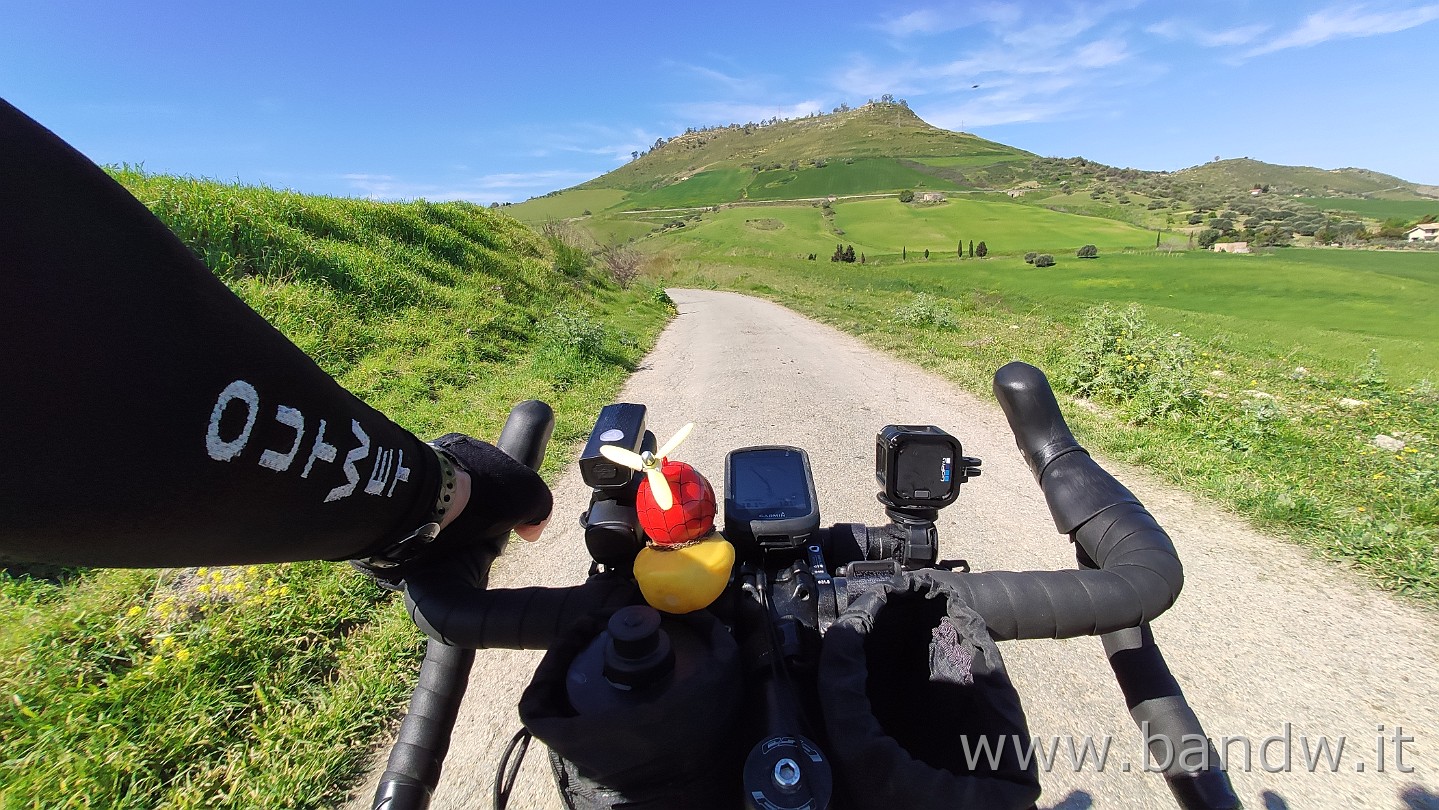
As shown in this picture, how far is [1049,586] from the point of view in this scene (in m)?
1.21

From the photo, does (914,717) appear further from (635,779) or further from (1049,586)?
(635,779)

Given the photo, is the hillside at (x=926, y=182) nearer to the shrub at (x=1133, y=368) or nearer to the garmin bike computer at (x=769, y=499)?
the shrub at (x=1133, y=368)

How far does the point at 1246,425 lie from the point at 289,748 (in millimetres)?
7818

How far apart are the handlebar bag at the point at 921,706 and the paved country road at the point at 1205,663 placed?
1803mm

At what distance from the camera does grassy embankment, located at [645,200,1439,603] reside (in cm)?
411

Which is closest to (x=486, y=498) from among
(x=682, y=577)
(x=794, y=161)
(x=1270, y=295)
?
(x=682, y=577)

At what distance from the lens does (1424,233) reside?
139 ft

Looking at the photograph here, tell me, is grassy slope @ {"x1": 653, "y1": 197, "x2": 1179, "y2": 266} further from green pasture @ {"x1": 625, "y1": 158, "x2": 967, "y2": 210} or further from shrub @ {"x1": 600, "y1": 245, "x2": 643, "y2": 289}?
shrub @ {"x1": 600, "y1": 245, "x2": 643, "y2": 289}

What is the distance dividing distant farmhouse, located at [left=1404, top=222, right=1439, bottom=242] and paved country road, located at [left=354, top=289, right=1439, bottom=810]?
2448 inches

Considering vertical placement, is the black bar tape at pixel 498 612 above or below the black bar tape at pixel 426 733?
above

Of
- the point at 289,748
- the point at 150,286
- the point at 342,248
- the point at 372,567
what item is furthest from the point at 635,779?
the point at 342,248

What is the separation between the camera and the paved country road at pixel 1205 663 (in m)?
2.27

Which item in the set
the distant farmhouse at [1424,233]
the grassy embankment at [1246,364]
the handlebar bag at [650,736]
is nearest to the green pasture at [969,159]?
the distant farmhouse at [1424,233]

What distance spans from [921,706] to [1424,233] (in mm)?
68716
